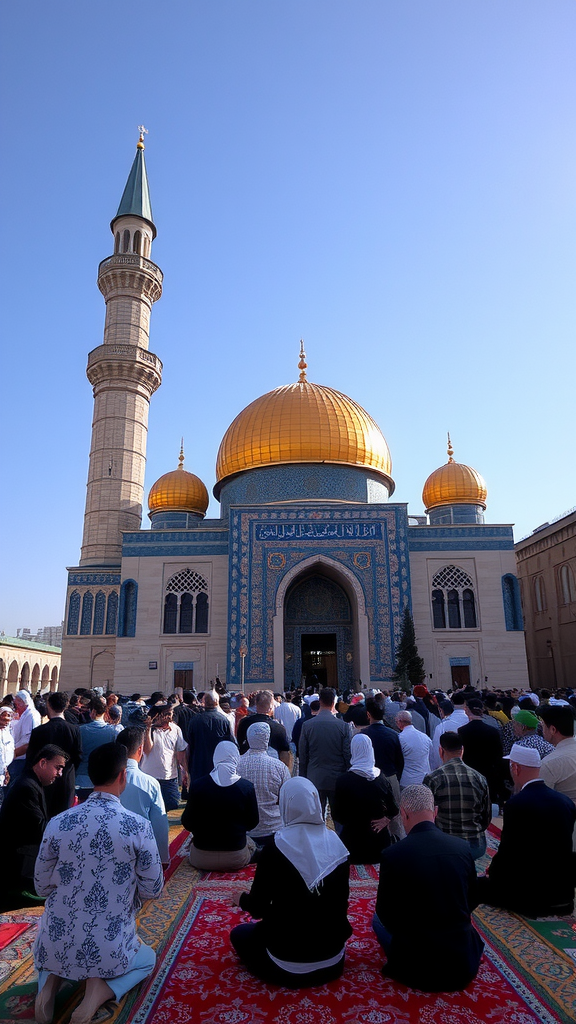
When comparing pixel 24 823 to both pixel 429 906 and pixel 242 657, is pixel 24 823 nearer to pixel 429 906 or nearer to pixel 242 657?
pixel 429 906

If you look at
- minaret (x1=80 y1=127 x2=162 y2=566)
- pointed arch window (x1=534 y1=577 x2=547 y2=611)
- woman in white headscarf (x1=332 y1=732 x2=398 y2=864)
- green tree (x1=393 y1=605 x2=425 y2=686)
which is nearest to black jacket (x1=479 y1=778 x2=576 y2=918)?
woman in white headscarf (x1=332 y1=732 x2=398 y2=864)

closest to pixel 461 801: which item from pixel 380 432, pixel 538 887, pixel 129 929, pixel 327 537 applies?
pixel 538 887

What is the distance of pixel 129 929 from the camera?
3131mm

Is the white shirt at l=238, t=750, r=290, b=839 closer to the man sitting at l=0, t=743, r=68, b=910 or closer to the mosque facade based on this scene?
the man sitting at l=0, t=743, r=68, b=910

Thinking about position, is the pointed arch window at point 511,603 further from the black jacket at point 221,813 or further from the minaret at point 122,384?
the black jacket at point 221,813

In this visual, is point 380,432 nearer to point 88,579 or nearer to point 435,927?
point 88,579

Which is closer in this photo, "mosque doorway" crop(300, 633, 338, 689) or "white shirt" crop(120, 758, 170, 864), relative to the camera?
"white shirt" crop(120, 758, 170, 864)

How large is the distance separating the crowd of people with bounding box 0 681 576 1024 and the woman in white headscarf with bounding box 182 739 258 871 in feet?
0.05

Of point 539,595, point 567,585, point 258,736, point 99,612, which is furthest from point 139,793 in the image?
point 539,595

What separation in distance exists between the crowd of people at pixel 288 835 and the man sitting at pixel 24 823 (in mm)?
11

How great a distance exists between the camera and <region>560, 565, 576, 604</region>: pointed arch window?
23877 mm

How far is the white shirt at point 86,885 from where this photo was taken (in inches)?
117

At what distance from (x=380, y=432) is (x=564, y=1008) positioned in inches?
910

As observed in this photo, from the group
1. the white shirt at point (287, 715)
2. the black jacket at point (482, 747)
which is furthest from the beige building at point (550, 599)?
the black jacket at point (482, 747)
